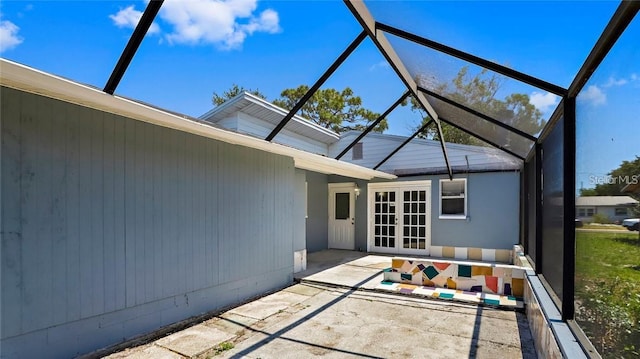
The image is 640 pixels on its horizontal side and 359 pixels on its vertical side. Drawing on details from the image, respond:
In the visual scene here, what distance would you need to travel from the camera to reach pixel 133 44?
2586 mm

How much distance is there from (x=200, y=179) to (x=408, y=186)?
19.9 ft

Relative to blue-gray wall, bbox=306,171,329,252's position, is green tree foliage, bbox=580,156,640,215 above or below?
above

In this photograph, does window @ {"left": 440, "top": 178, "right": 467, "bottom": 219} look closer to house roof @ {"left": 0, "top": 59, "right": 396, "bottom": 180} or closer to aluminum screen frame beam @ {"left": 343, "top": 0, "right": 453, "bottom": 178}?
aluminum screen frame beam @ {"left": 343, "top": 0, "right": 453, "bottom": 178}

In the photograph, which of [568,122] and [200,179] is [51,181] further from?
[568,122]

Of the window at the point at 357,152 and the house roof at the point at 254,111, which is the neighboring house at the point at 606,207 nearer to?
the house roof at the point at 254,111

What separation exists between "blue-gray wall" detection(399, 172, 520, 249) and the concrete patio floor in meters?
3.60

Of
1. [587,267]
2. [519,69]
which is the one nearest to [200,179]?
[519,69]

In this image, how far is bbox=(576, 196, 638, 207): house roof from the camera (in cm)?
144

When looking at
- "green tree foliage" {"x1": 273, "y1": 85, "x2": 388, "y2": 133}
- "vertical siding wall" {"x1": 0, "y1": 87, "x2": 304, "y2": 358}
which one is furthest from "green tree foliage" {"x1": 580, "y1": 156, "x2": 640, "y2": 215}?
"green tree foliage" {"x1": 273, "y1": 85, "x2": 388, "y2": 133}

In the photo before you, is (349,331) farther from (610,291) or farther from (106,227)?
(106,227)

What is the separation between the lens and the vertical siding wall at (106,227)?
274cm

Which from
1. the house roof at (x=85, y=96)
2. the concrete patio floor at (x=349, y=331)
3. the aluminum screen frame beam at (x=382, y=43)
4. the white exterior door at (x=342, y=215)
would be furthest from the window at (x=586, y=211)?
the white exterior door at (x=342, y=215)

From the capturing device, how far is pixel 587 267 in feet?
6.64

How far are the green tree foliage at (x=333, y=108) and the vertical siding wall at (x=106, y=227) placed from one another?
14.6 meters
